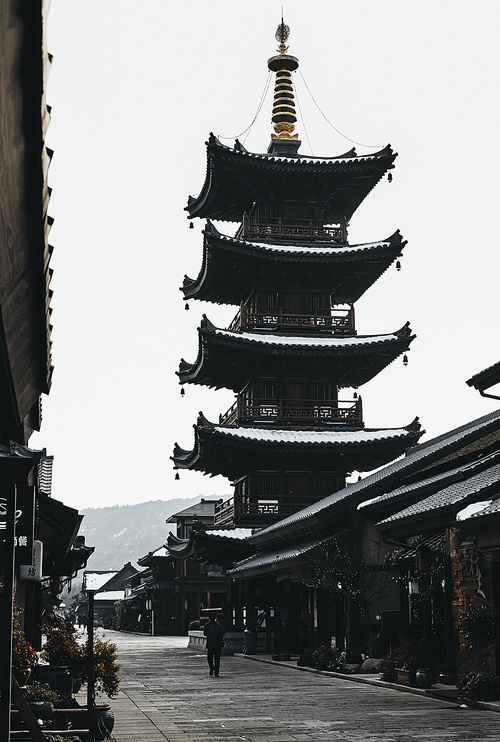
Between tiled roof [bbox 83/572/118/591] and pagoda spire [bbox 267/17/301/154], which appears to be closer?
pagoda spire [bbox 267/17/301/154]

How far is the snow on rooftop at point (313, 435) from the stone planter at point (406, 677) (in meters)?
17.6

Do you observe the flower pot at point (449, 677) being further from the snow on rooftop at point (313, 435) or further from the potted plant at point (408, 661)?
the snow on rooftop at point (313, 435)

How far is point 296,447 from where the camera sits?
117ft

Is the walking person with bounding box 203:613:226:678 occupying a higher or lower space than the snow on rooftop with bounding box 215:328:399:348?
lower

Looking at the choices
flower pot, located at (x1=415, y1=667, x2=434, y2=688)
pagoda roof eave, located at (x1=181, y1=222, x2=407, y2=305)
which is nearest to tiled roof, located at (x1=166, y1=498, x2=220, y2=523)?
pagoda roof eave, located at (x1=181, y1=222, x2=407, y2=305)

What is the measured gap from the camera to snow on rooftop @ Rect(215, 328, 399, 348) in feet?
120

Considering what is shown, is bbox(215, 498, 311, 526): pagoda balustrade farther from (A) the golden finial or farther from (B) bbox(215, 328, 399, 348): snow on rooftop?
(A) the golden finial

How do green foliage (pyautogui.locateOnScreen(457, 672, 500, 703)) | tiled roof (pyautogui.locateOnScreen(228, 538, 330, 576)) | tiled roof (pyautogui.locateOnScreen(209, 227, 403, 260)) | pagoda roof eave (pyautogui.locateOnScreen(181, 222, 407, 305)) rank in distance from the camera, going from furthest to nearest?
pagoda roof eave (pyautogui.locateOnScreen(181, 222, 407, 305)) → tiled roof (pyautogui.locateOnScreen(209, 227, 403, 260)) → tiled roof (pyautogui.locateOnScreen(228, 538, 330, 576)) → green foliage (pyautogui.locateOnScreen(457, 672, 500, 703))

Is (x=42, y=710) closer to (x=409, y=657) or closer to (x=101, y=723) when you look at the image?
(x=101, y=723)

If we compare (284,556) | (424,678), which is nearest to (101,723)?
(424,678)

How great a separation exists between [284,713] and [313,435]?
22827 mm

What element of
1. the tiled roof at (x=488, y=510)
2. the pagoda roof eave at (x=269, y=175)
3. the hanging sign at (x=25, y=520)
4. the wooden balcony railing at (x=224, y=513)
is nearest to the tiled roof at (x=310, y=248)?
the pagoda roof eave at (x=269, y=175)

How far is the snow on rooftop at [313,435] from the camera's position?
117 feet

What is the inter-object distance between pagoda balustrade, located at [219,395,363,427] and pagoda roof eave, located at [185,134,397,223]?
9.69m
